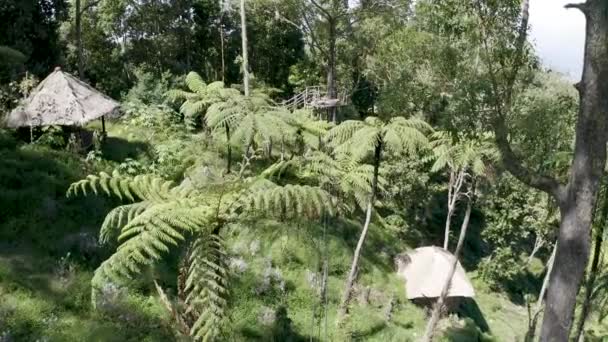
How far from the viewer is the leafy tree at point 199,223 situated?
443 centimetres

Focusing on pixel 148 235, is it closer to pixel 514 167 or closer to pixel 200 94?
pixel 514 167

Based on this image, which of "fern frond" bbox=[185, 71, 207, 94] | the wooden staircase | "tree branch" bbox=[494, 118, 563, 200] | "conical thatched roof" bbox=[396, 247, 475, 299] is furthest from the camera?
the wooden staircase

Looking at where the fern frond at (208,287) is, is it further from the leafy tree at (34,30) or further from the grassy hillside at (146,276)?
the leafy tree at (34,30)

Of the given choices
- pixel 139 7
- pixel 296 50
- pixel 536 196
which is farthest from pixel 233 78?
pixel 536 196

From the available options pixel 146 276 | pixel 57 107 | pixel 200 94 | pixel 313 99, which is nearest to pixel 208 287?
pixel 146 276

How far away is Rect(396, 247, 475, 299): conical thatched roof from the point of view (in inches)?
602

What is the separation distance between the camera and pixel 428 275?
1569 centimetres

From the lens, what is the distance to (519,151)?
12055 mm

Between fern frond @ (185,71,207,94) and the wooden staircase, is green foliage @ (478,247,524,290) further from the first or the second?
fern frond @ (185,71,207,94)

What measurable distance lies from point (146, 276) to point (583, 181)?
8.44 metres

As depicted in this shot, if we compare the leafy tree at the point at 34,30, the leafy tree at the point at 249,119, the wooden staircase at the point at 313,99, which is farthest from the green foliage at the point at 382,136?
the leafy tree at the point at 34,30

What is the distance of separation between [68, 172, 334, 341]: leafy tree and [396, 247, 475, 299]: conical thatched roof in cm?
1099

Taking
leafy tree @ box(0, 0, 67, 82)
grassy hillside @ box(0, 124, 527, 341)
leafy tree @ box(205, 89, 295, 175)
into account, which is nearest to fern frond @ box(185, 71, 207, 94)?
grassy hillside @ box(0, 124, 527, 341)

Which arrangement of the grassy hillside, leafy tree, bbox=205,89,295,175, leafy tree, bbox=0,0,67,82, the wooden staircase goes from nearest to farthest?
the grassy hillside
leafy tree, bbox=205,89,295,175
leafy tree, bbox=0,0,67,82
the wooden staircase
